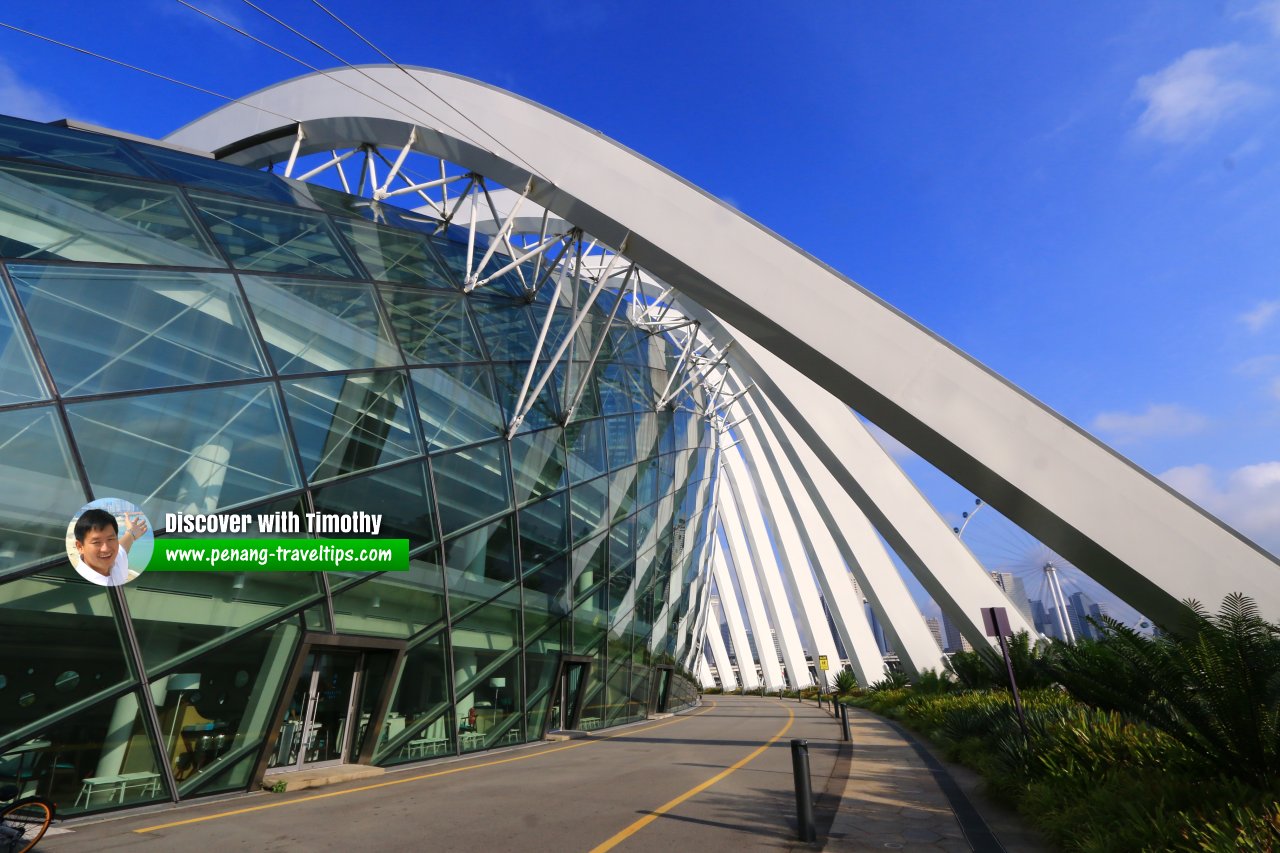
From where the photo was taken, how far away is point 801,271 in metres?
10.0

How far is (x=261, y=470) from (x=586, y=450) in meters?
9.24

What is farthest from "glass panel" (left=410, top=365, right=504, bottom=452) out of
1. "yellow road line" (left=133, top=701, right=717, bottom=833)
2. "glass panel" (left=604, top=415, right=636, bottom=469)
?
"glass panel" (left=604, top=415, right=636, bottom=469)

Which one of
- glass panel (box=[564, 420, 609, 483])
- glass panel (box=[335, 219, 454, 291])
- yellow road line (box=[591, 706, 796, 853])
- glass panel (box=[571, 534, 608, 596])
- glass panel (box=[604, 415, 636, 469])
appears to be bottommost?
yellow road line (box=[591, 706, 796, 853])

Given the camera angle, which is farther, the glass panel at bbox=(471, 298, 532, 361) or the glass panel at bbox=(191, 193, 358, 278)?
the glass panel at bbox=(471, 298, 532, 361)

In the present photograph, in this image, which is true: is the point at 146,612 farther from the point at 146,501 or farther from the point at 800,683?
the point at 800,683

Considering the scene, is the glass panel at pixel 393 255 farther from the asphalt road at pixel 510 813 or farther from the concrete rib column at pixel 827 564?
the concrete rib column at pixel 827 564

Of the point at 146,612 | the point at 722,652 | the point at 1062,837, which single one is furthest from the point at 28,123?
the point at 722,652

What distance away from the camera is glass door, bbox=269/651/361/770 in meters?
9.98

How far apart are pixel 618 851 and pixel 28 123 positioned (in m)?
14.4

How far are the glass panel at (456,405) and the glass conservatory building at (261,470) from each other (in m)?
0.06

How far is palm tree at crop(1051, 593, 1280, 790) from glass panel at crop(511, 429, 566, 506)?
1059 centimetres

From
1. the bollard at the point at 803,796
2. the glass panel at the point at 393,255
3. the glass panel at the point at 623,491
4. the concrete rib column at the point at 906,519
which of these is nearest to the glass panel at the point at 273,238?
the glass panel at the point at 393,255

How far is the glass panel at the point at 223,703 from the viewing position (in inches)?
317

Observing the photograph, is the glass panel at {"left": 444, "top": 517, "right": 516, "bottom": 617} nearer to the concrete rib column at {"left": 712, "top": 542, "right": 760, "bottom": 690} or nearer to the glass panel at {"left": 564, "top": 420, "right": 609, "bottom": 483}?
the glass panel at {"left": 564, "top": 420, "right": 609, "bottom": 483}
